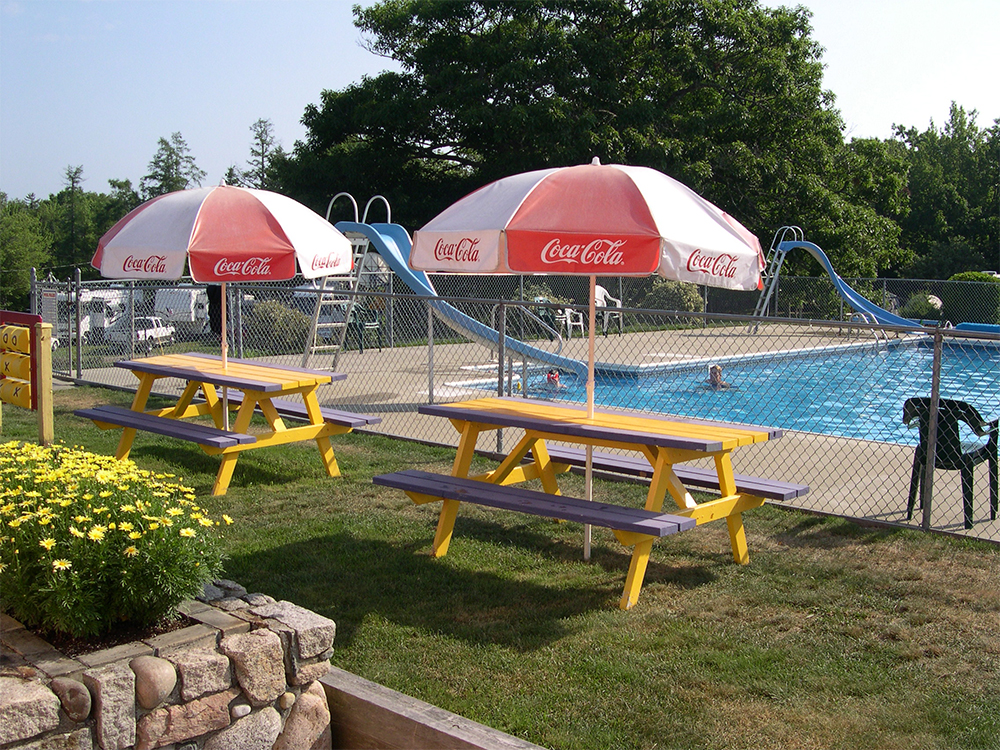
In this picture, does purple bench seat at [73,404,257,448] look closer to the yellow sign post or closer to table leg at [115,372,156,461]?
table leg at [115,372,156,461]

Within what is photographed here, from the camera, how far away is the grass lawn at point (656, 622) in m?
3.71

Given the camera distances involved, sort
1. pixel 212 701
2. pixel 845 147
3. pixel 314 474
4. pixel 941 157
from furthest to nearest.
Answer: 1. pixel 941 157
2. pixel 845 147
3. pixel 314 474
4. pixel 212 701

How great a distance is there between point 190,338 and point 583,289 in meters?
10.5

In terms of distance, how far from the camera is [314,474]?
790 centimetres

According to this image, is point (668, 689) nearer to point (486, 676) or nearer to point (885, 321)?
point (486, 676)

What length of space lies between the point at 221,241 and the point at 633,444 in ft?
11.6

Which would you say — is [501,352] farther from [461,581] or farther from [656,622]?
[656,622]

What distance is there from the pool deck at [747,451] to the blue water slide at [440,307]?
0.88m

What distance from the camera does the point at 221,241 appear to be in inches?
272

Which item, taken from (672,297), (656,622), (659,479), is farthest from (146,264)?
(672,297)

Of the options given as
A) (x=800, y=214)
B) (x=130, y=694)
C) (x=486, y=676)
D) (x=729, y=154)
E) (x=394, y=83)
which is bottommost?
(x=486, y=676)

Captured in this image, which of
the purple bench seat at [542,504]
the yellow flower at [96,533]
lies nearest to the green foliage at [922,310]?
the purple bench seat at [542,504]

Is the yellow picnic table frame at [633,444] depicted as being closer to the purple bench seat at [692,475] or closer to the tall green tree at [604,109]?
the purple bench seat at [692,475]

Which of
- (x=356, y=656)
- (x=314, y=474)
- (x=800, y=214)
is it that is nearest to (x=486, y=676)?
(x=356, y=656)
